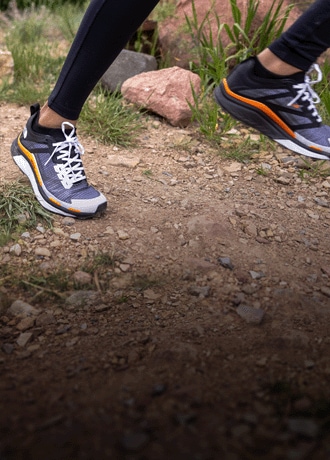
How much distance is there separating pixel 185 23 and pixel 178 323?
227cm

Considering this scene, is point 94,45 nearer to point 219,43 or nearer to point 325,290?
point 325,290

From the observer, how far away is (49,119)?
2.04 m

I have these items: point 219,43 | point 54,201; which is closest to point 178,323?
point 54,201

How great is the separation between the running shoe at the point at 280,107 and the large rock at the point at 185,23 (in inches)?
42.1

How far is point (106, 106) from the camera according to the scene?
9.23 feet

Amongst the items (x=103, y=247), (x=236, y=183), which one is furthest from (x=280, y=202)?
(x=103, y=247)

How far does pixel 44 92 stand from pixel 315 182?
5.00 feet

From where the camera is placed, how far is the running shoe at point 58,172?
2.01 m

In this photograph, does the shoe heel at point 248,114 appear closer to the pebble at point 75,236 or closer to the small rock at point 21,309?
the pebble at point 75,236

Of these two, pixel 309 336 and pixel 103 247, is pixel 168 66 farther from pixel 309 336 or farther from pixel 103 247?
pixel 309 336

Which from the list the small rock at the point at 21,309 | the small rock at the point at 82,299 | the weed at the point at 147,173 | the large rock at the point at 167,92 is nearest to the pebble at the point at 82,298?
the small rock at the point at 82,299

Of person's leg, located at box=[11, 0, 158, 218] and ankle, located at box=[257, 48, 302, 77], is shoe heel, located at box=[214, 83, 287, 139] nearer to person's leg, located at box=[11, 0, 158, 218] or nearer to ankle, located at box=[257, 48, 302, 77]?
ankle, located at box=[257, 48, 302, 77]

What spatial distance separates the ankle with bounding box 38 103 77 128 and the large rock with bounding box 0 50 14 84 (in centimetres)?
127

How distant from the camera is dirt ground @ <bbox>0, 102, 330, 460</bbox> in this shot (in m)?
1.13
